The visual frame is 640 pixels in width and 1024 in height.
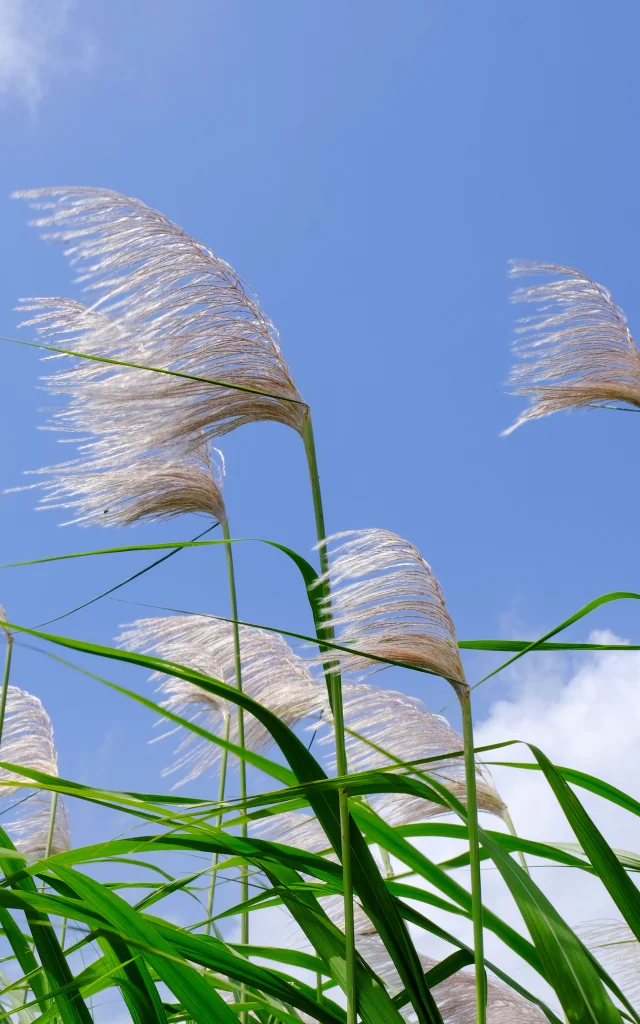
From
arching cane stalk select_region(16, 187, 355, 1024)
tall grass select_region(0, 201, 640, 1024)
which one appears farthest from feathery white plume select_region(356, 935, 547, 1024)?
arching cane stalk select_region(16, 187, 355, 1024)

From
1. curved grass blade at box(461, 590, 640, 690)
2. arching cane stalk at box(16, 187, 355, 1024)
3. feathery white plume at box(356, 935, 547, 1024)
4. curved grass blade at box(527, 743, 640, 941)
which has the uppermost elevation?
arching cane stalk at box(16, 187, 355, 1024)

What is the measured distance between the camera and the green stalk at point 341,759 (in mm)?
1018

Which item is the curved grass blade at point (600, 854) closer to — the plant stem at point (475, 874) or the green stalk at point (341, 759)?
the plant stem at point (475, 874)

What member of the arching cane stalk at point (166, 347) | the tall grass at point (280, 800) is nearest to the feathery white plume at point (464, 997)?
the tall grass at point (280, 800)

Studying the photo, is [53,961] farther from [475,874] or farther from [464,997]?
[464,997]

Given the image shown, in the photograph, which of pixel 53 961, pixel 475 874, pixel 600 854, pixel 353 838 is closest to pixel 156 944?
pixel 53 961

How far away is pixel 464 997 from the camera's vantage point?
1.54 meters

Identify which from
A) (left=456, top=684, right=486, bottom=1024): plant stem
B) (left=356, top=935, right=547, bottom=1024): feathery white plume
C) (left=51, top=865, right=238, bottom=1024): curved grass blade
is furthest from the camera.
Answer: (left=356, top=935, right=547, bottom=1024): feathery white plume

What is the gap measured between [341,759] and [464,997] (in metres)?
0.68

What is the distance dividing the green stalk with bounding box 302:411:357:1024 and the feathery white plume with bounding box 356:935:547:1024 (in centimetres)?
46

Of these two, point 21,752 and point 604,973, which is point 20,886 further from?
point 21,752

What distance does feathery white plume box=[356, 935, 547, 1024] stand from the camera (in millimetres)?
1417

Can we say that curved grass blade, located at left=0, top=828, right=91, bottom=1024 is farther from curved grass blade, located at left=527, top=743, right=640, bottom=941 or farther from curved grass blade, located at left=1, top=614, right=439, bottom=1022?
curved grass blade, located at left=527, top=743, right=640, bottom=941

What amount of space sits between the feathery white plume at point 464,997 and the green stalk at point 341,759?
0.46 m
